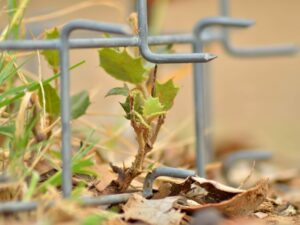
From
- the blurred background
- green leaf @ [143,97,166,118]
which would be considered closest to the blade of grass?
green leaf @ [143,97,166,118]

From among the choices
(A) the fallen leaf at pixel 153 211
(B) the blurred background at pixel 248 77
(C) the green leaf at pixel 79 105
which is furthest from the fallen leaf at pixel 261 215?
(B) the blurred background at pixel 248 77

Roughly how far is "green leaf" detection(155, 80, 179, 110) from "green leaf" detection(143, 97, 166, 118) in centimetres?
8

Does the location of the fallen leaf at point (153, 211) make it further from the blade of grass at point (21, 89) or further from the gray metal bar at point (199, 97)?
the gray metal bar at point (199, 97)

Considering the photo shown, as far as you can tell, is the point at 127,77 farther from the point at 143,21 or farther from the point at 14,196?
the point at 14,196

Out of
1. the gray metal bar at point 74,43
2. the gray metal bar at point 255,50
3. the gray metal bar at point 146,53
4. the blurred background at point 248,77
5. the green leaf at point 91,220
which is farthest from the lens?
the blurred background at point 248,77

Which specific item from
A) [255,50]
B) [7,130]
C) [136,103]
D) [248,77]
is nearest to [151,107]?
[136,103]

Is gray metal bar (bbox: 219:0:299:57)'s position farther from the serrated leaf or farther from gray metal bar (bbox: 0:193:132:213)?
gray metal bar (bbox: 0:193:132:213)

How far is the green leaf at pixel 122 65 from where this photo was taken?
5.07 ft

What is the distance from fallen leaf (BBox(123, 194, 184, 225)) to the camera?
1.35 metres

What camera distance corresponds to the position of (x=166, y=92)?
1.48 metres

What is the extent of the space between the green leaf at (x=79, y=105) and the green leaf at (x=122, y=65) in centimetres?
14

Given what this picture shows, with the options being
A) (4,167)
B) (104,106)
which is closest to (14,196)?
(4,167)

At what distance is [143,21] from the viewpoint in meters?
1.39

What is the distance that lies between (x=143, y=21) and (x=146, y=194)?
0.28m
